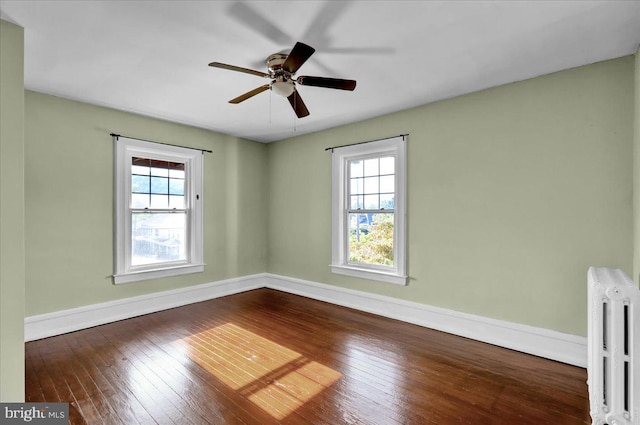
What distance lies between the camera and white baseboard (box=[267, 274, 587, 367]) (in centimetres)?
276

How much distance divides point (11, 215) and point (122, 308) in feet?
7.16

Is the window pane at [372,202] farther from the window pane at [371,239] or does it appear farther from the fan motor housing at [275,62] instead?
the fan motor housing at [275,62]

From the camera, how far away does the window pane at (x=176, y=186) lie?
4445 mm

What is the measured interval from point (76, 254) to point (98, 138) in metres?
1.37

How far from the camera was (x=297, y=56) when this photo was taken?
2.10 m

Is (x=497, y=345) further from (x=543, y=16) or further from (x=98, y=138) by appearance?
(x=98, y=138)

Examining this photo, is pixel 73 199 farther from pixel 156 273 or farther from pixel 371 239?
pixel 371 239

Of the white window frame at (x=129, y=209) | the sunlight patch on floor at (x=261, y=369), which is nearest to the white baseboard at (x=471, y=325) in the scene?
the sunlight patch on floor at (x=261, y=369)

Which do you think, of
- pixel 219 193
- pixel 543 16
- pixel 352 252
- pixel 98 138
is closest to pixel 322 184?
pixel 352 252

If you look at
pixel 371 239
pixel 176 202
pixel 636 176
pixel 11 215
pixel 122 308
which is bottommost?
pixel 122 308

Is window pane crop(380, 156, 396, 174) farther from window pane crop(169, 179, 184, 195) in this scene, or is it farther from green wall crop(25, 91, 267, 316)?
window pane crop(169, 179, 184, 195)

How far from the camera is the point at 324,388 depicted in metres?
2.35

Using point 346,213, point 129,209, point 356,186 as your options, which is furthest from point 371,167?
point 129,209

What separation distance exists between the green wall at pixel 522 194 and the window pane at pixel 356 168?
49cm
